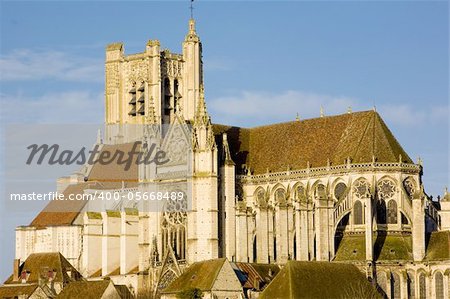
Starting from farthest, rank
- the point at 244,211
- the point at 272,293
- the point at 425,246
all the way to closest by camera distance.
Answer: the point at 244,211
the point at 425,246
the point at 272,293

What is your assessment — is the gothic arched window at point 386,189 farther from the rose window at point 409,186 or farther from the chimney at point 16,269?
the chimney at point 16,269

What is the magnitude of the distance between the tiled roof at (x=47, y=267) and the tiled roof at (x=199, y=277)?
40.8 ft

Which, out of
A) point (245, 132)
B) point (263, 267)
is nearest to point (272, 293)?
point (263, 267)

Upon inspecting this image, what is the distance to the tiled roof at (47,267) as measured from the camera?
103500mm

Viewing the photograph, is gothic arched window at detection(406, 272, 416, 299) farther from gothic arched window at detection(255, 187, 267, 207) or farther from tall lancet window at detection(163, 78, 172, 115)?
tall lancet window at detection(163, 78, 172, 115)

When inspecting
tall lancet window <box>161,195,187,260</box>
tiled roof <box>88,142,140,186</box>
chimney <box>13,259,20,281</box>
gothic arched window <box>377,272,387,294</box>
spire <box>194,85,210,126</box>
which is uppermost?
spire <box>194,85,210,126</box>

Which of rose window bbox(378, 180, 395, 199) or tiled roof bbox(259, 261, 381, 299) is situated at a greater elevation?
rose window bbox(378, 180, 395, 199)

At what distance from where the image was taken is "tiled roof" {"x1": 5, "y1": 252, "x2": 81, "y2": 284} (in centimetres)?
10350

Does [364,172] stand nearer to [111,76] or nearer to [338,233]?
[338,233]

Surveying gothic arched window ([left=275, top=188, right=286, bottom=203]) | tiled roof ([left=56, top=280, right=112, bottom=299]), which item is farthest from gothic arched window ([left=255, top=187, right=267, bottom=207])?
tiled roof ([left=56, top=280, right=112, bottom=299])

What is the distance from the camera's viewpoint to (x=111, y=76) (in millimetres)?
121812

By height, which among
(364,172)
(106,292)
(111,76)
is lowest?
(106,292)

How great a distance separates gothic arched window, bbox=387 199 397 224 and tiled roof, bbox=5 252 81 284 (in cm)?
2438

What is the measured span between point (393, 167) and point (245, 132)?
49.5 feet
